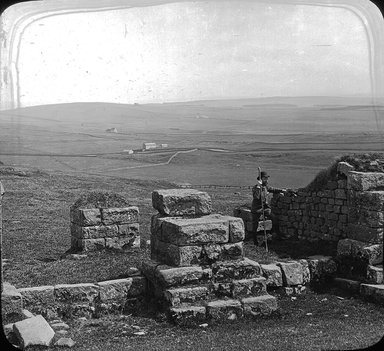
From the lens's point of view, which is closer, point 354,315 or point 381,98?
point 354,315

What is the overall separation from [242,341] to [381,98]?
495cm

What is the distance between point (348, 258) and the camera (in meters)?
11.8

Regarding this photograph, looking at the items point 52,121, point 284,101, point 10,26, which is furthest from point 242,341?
point 52,121

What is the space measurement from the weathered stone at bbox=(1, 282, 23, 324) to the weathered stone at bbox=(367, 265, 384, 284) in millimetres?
5872

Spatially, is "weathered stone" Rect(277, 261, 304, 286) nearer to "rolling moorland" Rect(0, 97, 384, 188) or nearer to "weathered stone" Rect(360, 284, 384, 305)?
"weathered stone" Rect(360, 284, 384, 305)

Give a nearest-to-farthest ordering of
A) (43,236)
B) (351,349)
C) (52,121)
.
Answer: (351,349)
(52,121)
(43,236)

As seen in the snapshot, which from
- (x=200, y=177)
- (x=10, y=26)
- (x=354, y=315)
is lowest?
(x=354, y=315)

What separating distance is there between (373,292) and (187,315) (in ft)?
10.9

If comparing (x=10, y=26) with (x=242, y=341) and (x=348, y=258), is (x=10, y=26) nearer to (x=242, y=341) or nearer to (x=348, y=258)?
(x=242, y=341)

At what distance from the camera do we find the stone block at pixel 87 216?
44.3 ft

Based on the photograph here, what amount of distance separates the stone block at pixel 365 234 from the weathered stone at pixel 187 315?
400cm

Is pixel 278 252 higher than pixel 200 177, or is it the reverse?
pixel 200 177

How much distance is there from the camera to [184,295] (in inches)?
367

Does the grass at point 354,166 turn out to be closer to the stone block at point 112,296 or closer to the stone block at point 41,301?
the stone block at point 112,296
